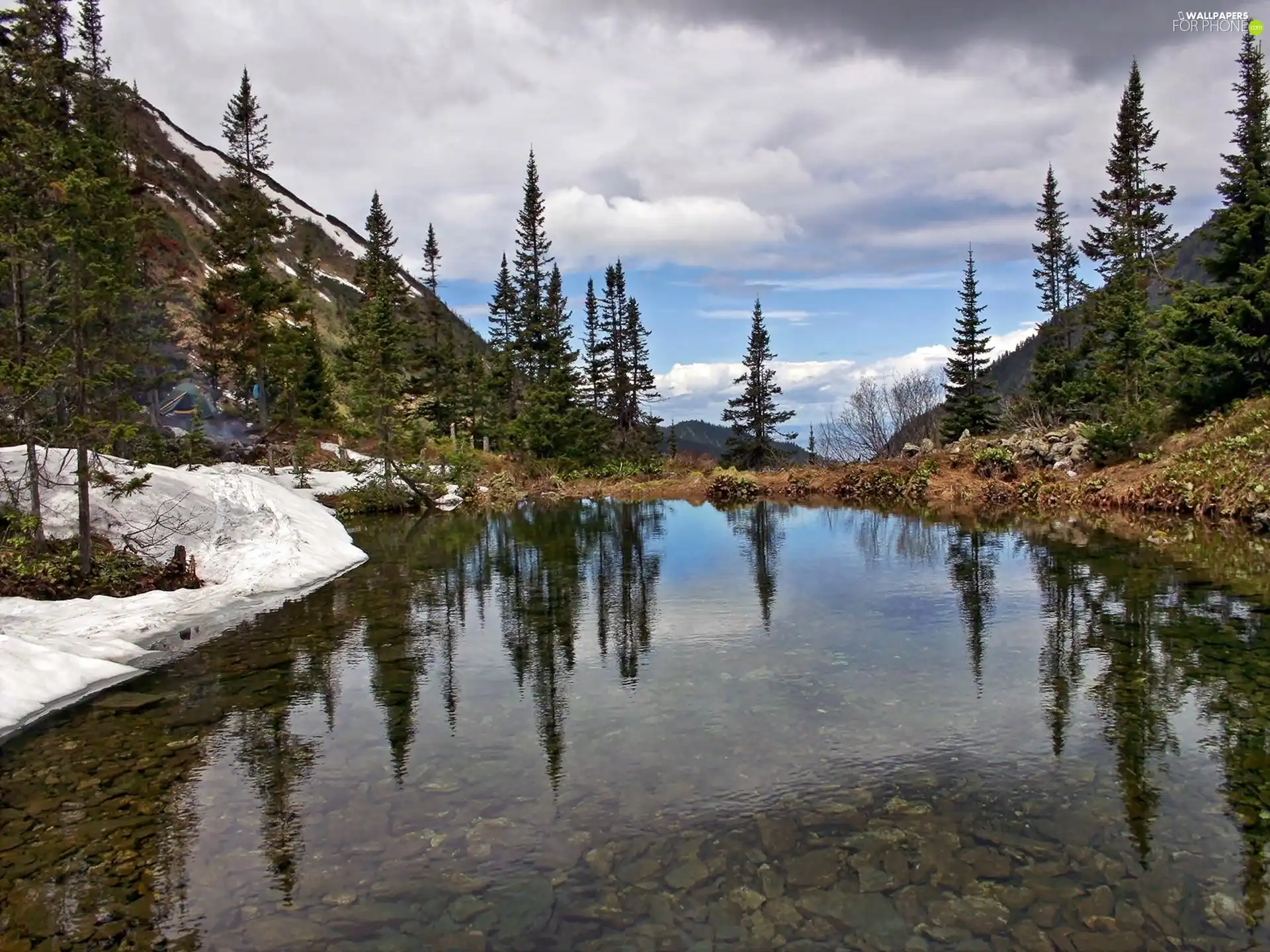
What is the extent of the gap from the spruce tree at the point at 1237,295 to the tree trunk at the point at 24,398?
33.0 metres

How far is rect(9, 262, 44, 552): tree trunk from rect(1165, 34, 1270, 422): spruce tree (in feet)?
108

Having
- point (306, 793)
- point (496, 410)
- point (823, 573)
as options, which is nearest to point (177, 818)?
point (306, 793)

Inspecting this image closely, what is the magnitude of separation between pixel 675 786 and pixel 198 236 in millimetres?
77414

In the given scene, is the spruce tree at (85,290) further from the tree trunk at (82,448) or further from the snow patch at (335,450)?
the snow patch at (335,450)

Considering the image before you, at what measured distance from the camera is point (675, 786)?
7062mm

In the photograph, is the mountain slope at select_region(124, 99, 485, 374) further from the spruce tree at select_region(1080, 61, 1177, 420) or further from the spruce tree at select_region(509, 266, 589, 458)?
the spruce tree at select_region(1080, 61, 1177, 420)

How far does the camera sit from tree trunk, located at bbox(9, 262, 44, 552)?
13836 mm

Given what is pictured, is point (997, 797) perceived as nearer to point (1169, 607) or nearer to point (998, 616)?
point (998, 616)

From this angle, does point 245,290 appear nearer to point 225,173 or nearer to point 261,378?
point 261,378

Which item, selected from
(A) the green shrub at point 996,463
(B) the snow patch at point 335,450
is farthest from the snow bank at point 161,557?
(A) the green shrub at point 996,463

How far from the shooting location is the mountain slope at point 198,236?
55656 millimetres

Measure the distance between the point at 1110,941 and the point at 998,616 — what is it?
8.75 m

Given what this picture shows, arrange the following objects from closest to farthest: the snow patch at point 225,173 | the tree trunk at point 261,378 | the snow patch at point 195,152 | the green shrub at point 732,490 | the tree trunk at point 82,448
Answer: the tree trunk at point 82,448 < the tree trunk at point 261,378 < the green shrub at point 732,490 < the snow patch at point 195,152 < the snow patch at point 225,173

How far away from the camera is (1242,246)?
26.8 meters
